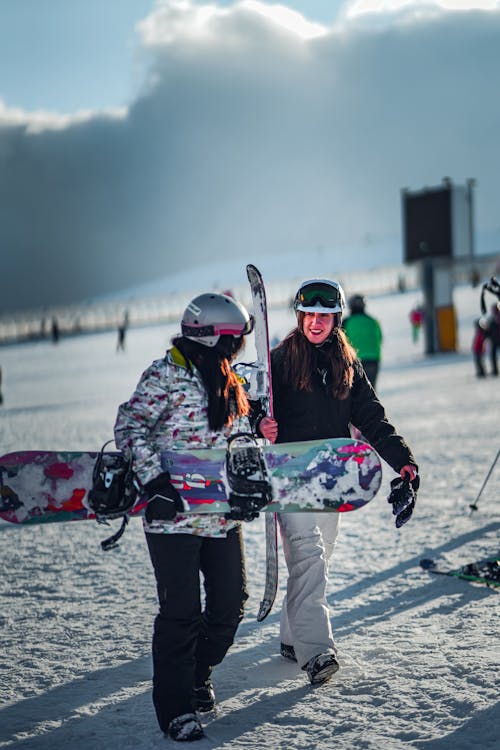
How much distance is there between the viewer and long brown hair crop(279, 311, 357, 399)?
11.6 ft

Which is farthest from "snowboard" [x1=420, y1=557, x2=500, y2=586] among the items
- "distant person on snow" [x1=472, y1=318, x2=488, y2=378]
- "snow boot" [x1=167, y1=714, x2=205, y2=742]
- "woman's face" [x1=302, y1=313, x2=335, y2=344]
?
"distant person on snow" [x1=472, y1=318, x2=488, y2=378]

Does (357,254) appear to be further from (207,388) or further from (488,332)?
(207,388)

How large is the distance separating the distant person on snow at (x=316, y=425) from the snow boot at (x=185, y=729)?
2.09 ft

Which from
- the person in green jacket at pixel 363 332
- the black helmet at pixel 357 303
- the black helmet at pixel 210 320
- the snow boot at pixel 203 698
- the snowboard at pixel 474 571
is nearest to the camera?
the black helmet at pixel 210 320

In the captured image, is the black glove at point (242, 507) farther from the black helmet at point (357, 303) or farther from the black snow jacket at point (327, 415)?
the black helmet at point (357, 303)

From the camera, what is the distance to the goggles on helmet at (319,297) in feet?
11.6

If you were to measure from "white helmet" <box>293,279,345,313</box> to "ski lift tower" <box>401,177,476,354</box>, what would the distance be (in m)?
22.6

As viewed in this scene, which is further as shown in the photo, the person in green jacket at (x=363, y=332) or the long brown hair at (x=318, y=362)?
the person in green jacket at (x=363, y=332)

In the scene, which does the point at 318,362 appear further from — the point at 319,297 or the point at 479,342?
the point at 479,342

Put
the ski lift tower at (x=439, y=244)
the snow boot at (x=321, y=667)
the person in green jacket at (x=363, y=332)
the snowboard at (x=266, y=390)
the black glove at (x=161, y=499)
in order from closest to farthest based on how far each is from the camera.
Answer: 1. the black glove at (x=161, y=499)
2. the snow boot at (x=321, y=667)
3. the snowboard at (x=266, y=390)
4. the person in green jacket at (x=363, y=332)
5. the ski lift tower at (x=439, y=244)

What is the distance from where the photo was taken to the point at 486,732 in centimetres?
291

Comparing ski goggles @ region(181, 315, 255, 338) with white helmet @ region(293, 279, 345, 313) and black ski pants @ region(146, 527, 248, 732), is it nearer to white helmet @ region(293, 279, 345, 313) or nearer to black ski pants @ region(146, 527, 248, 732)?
white helmet @ region(293, 279, 345, 313)

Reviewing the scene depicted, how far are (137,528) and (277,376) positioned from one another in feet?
10.4

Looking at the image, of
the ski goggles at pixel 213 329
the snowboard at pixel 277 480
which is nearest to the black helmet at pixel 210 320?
the ski goggles at pixel 213 329
